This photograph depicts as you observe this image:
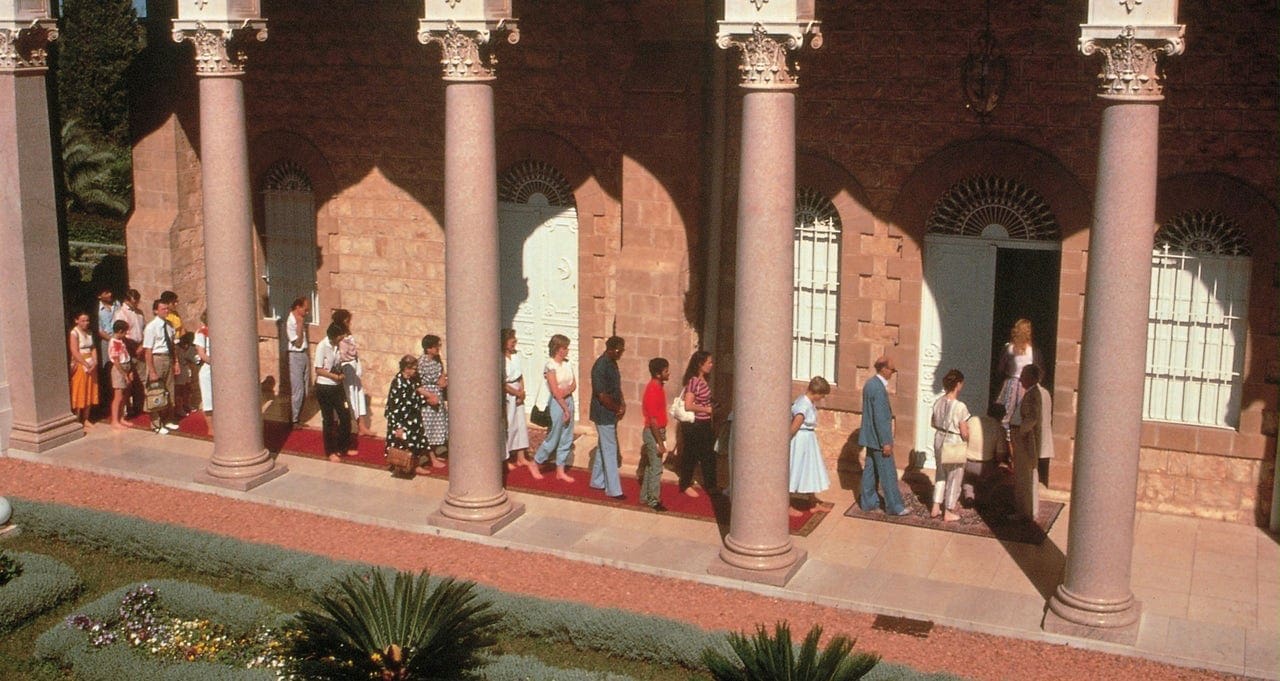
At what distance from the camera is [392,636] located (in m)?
10.5

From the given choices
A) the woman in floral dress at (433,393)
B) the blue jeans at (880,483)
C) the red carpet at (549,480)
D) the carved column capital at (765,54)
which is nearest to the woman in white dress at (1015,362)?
the blue jeans at (880,483)

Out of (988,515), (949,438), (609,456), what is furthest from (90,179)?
(988,515)

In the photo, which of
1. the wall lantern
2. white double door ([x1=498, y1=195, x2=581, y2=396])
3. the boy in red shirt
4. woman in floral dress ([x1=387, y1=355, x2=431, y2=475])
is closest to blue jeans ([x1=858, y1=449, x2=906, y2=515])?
the boy in red shirt

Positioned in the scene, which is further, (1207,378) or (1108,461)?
(1207,378)

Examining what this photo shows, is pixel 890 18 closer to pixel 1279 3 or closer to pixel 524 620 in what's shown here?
pixel 1279 3

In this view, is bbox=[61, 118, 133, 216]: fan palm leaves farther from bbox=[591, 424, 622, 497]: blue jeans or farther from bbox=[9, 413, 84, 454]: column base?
bbox=[591, 424, 622, 497]: blue jeans

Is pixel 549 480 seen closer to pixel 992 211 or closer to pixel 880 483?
pixel 880 483

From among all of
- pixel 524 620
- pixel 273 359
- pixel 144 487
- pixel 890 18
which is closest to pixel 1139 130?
pixel 890 18

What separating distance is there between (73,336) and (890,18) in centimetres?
1111

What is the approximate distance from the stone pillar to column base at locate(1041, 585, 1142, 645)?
12591 mm

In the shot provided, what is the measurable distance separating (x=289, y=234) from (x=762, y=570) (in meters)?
9.91

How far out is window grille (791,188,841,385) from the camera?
17.2 metres

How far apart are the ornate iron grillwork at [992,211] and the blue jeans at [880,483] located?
2786mm

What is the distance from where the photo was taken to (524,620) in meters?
12.7
